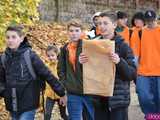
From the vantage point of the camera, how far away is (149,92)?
364 inches

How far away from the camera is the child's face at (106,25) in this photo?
664 centimetres

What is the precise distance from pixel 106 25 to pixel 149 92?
2.83 m

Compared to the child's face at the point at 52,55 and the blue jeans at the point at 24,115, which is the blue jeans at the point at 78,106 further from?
the child's face at the point at 52,55

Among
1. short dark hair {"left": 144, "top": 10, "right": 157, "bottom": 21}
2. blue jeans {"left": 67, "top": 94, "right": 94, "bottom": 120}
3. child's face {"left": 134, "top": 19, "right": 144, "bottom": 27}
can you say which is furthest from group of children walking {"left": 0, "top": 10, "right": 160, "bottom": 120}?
child's face {"left": 134, "top": 19, "right": 144, "bottom": 27}

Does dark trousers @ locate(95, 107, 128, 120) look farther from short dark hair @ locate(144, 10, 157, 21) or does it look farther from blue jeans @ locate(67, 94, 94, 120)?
short dark hair @ locate(144, 10, 157, 21)

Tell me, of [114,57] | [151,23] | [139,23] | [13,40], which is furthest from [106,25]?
[139,23]

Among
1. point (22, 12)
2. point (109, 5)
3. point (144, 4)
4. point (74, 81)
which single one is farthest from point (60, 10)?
point (74, 81)

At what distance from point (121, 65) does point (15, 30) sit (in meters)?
1.39

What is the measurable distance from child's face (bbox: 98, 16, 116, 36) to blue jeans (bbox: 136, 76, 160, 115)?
2603mm

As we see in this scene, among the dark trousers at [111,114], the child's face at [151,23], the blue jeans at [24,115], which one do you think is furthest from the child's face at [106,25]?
the child's face at [151,23]

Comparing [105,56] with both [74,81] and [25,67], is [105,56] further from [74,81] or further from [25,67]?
[74,81]

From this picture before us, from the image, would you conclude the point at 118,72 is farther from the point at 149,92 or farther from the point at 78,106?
the point at 149,92

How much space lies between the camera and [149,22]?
9.12 metres

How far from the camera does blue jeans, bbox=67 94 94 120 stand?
8188mm
